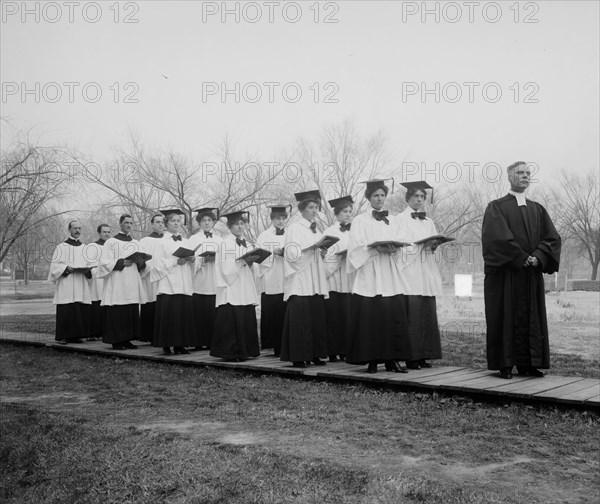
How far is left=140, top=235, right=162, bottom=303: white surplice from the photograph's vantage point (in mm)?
12039

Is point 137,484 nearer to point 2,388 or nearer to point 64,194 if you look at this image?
point 2,388

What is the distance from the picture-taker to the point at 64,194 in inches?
690

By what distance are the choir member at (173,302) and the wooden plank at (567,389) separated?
637 centimetres

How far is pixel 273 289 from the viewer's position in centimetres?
1109

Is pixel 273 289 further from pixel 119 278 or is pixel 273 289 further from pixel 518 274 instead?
pixel 518 274

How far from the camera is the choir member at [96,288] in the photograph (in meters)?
14.0

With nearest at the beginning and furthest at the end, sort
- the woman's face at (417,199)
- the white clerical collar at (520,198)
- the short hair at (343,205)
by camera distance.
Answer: the white clerical collar at (520,198) → the woman's face at (417,199) → the short hair at (343,205)

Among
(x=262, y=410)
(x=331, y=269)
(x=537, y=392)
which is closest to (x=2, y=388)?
(x=262, y=410)

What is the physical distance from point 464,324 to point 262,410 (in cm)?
1181

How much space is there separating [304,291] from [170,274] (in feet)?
10.4

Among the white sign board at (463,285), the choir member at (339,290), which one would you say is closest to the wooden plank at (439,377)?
the choir member at (339,290)

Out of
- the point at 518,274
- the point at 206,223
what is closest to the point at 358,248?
the point at 518,274

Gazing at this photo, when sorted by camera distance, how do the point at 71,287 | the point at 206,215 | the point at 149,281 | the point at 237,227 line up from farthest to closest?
the point at 71,287, the point at 149,281, the point at 206,215, the point at 237,227

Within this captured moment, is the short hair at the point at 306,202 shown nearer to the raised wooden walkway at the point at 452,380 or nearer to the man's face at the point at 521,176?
the raised wooden walkway at the point at 452,380
